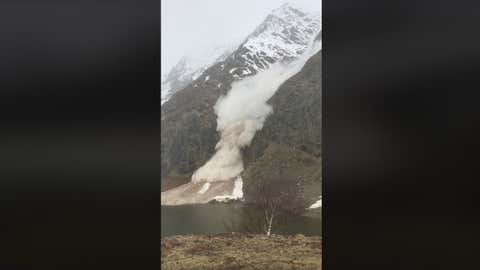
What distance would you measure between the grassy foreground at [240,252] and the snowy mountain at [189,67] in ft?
3.26

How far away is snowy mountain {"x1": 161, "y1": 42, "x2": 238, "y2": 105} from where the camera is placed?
9.50 feet

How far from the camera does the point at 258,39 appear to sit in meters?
2.97

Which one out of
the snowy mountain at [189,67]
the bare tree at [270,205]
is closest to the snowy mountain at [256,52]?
the snowy mountain at [189,67]

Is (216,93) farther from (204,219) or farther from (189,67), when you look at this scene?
(204,219)

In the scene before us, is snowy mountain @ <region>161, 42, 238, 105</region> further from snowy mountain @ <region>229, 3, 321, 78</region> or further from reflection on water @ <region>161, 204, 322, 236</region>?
reflection on water @ <region>161, 204, 322, 236</region>

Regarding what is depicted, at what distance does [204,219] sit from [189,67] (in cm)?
102
